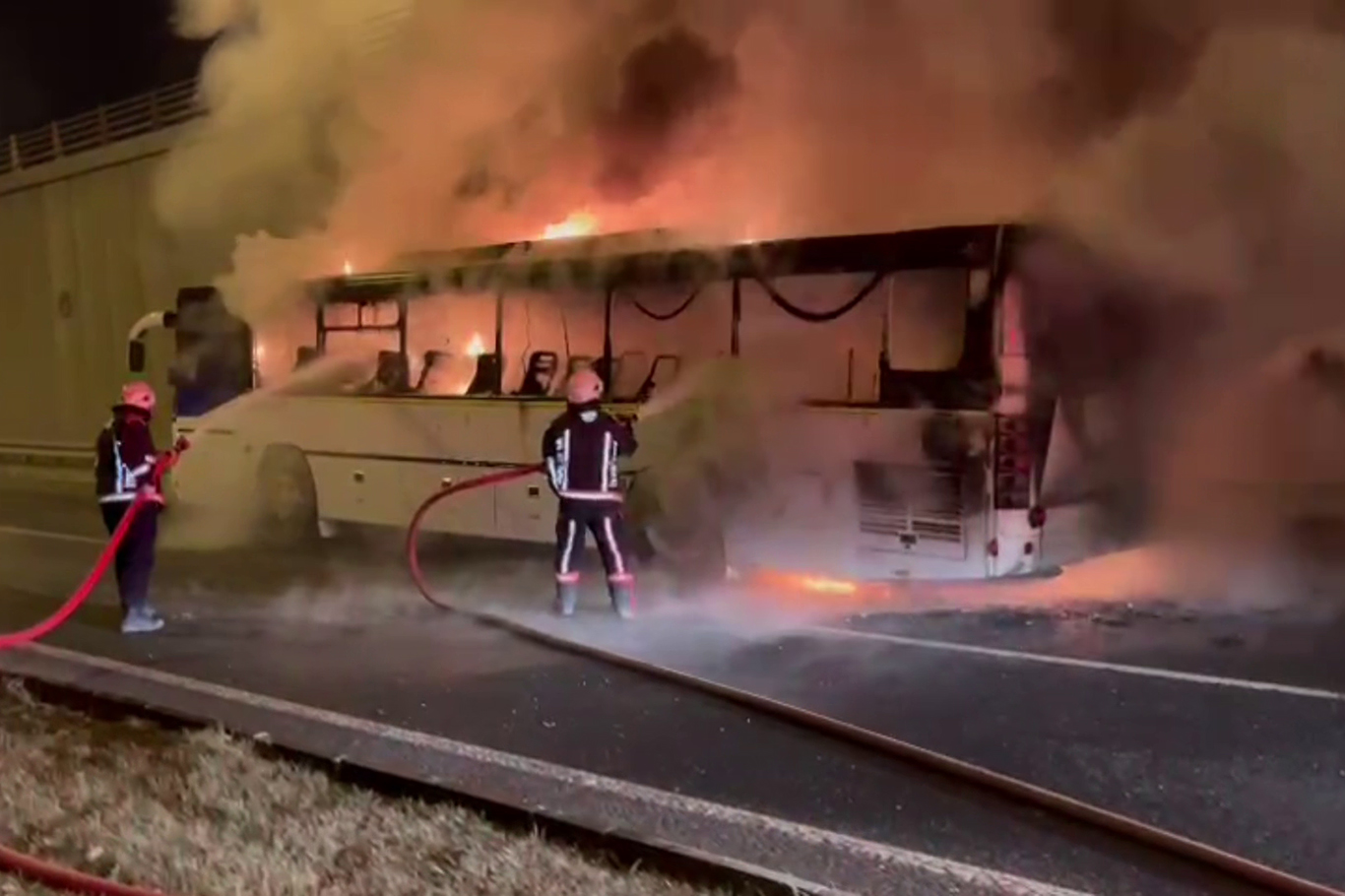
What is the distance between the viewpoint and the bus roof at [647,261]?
8.30 meters

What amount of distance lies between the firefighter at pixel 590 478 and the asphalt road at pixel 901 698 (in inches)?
14.3

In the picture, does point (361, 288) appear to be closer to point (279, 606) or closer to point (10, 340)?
point (279, 606)

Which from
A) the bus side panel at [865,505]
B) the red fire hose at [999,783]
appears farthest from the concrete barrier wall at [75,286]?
the red fire hose at [999,783]

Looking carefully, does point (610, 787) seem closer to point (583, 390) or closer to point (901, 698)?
point (901, 698)

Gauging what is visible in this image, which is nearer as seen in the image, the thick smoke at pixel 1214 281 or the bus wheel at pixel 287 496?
the thick smoke at pixel 1214 281

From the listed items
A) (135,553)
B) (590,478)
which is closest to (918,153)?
(590,478)

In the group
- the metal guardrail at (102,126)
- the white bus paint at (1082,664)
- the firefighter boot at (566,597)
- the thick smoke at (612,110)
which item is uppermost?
the metal guardrail at (102,126)

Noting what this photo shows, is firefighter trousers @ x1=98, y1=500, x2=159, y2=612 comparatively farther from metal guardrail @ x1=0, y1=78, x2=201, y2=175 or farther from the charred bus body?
metal guardrail @ x1=0, y1=78, x2=201, y2=175

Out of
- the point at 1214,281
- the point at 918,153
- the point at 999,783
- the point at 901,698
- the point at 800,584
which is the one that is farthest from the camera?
the point at 918,153

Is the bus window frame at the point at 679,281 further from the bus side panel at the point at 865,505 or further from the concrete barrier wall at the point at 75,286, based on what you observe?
the concrete barrier wall at the point at 75,286

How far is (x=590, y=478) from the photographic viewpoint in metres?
8.35

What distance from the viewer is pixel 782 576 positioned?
9234mm

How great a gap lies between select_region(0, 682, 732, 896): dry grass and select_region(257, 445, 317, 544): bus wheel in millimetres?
6528

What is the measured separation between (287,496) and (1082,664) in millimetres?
7433
